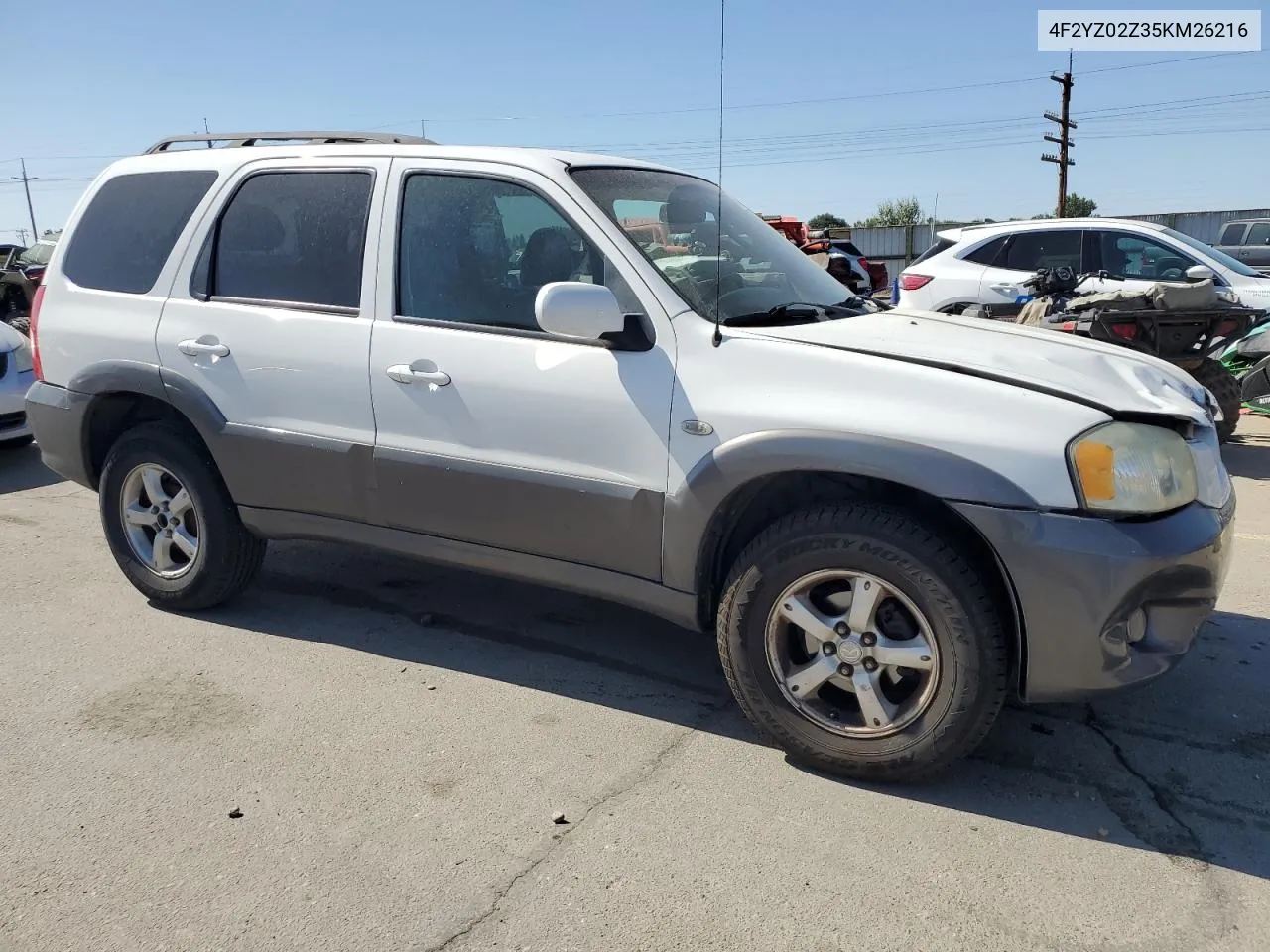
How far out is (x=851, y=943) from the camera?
243 centimetres

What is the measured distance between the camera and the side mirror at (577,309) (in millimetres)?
3156

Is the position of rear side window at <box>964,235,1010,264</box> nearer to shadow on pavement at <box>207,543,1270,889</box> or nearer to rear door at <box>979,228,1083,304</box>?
rear door at <box>979,228,1083,304</box>

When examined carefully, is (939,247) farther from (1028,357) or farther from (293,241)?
(293,241)

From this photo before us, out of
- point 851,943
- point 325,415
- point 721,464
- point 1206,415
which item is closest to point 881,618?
point 721,464

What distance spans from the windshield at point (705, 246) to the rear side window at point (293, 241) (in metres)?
0.94

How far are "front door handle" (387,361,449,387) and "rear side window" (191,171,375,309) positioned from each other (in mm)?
350

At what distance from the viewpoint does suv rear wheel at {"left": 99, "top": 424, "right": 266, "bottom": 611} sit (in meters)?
4.33

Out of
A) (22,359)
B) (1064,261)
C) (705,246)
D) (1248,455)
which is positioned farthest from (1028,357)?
(22,359)

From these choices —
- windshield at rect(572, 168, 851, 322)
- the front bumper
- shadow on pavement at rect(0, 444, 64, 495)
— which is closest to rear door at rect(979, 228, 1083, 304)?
windshield at rect(572, 168, 851, 322)

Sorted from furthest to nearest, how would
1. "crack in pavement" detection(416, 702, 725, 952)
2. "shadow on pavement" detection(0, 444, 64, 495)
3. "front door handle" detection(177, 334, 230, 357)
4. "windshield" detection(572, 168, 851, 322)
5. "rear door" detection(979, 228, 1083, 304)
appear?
"rear door" detection(979, 228, 1083, 304), "shadow on pavement" detection(0, 444, 64, 495), "front door handle" detection(177, 334, 230, 357), "windshield" detection(572, 168, 851, 322), "crack in pavement" detection(416, 702, 725, 952)

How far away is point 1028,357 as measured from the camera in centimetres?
321

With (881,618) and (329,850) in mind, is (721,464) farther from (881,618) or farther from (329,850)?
(329,850)

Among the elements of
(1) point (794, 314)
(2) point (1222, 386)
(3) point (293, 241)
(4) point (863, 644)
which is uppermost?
(3) point (293, 241)

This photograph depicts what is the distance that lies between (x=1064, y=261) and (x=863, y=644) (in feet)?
24.2
